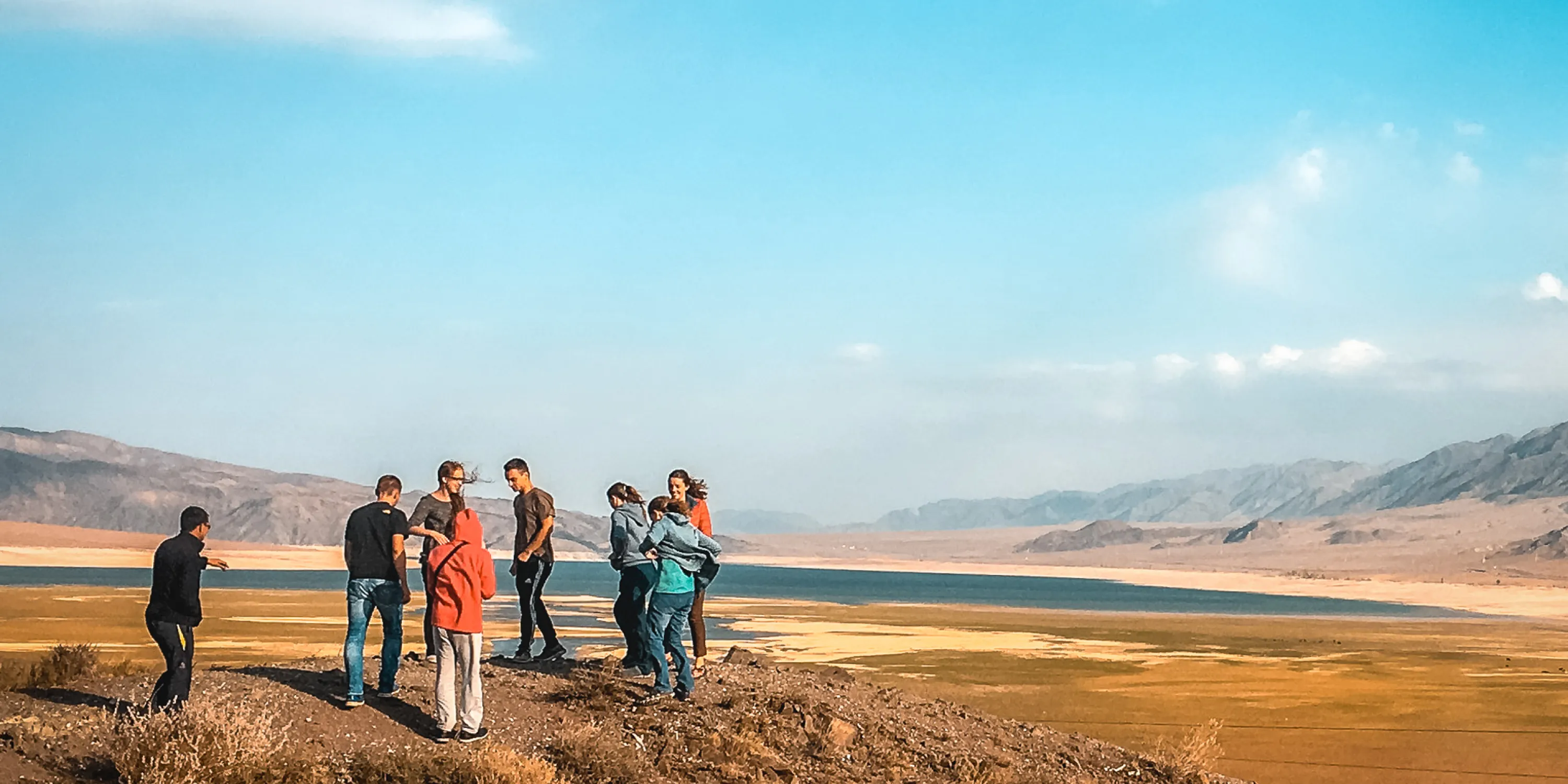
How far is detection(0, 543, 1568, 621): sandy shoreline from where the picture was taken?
7112 cm

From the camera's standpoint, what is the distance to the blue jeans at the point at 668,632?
1160cm

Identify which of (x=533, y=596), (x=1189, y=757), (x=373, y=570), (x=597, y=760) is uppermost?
Answer: (x=373, y=570)

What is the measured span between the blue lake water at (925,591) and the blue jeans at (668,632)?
164ft

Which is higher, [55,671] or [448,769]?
[55,671]

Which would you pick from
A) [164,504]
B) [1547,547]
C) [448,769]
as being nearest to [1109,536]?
[1547,547]

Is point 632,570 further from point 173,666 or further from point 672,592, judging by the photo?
point 173,666

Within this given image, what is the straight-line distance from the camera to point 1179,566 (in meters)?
146

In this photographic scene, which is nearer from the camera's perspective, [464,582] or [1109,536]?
[464,582]

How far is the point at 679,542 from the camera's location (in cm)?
1163

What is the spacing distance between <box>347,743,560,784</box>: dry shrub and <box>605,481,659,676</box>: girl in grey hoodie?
2.72 m

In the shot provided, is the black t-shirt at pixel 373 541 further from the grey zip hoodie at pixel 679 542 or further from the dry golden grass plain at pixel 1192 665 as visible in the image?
the dry golden grass plain at pixel 1192 665

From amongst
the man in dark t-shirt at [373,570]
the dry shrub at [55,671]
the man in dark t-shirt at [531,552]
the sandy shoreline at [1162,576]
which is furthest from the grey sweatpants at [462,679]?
the sandy shoreline at [1162,576]

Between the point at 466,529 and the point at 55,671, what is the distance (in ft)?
15.1

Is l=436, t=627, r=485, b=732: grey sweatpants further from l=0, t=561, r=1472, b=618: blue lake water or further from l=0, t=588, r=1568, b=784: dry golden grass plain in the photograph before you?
l=0, t=561, r=1472, b=618: blue lake water
